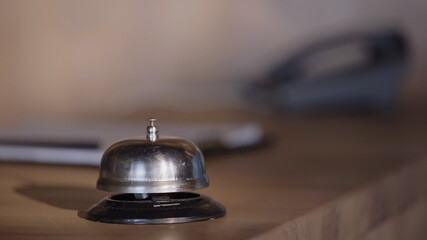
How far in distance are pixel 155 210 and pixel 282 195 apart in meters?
0.19

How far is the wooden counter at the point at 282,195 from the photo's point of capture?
0.57 m

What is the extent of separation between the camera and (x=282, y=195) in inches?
29.6

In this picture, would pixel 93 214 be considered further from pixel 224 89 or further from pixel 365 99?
pixel 224 89

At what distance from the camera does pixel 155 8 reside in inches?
93.2

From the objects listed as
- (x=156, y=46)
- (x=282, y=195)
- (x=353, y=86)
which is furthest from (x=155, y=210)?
(x=156, y=46)

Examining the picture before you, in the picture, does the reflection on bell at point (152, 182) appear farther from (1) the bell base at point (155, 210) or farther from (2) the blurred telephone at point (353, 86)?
(2) the blurred telephone at point (353, 86)

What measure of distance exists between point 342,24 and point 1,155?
1.66m

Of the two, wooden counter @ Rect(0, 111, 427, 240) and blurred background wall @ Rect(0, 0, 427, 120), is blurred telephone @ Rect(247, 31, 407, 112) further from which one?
wooden counter @ Rect(0, 111, 427, 240)

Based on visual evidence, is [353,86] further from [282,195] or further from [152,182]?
[152,182]

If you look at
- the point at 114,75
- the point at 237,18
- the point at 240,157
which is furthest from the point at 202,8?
the point at 240,157

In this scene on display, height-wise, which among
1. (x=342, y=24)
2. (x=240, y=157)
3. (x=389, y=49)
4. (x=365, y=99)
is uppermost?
(x=342, y=24)

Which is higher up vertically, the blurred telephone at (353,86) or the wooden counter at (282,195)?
the blurred telephone at (353,86)

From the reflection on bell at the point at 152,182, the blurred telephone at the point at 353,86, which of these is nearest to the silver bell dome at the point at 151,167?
the reflection on bell at the point at 152,182

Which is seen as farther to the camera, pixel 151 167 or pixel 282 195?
pixel 282 195
